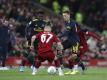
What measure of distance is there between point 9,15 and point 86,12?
26.0 ft

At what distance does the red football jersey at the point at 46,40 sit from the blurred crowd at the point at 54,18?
7.14 metres

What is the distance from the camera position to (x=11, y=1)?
1535 inches

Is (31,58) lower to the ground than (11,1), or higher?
lower

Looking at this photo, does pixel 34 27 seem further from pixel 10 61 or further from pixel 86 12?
pixel 86 12

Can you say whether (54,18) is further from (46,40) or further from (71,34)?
(46,40)

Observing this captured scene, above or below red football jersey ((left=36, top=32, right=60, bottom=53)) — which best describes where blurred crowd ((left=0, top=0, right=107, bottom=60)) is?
above

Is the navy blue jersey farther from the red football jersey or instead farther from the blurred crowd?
the blurred crowd

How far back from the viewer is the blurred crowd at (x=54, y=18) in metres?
35.9

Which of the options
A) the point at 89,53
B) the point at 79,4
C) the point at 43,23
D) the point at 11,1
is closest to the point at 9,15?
the point at 11,1

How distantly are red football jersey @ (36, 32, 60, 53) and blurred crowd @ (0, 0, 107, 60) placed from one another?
7.14 meters

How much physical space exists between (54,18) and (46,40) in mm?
16150

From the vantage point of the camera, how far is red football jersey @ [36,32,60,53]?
24344mm

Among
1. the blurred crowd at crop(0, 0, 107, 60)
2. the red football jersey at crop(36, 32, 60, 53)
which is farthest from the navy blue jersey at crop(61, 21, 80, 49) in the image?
the blurred crowd at crop(0, 0, 107, 60)

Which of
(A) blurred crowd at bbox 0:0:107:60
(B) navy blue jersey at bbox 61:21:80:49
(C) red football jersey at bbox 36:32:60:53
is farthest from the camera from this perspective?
(A) blurred crowd at bbox 0:0:107:60
